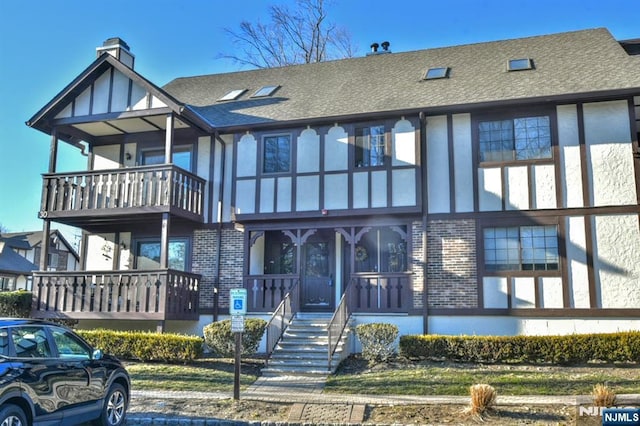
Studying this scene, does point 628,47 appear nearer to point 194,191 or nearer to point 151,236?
point 194,191

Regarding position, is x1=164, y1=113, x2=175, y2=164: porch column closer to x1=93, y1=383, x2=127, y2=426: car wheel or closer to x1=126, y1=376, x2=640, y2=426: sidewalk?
x1=126, y1=376, x2=640, y2=426: sidewalk

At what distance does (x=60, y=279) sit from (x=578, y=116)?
1366 cm

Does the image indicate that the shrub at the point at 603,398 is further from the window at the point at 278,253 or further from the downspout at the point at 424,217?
the window at the point at 278,253

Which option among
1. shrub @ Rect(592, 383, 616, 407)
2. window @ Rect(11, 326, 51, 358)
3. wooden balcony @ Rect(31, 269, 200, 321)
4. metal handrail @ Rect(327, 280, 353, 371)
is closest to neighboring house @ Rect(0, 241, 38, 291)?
wooden balcony @ Rect(31, 269, 200, 321)

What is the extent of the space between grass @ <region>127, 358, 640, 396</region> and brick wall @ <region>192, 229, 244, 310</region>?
10.7 feet

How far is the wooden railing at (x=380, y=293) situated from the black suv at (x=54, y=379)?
7.44 meters

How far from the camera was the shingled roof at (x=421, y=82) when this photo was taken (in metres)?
15.3

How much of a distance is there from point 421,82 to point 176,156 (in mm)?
7419

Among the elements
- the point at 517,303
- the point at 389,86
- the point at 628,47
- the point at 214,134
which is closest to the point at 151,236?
the point at 214,134

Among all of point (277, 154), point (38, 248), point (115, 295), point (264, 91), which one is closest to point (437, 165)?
point (277, 154)

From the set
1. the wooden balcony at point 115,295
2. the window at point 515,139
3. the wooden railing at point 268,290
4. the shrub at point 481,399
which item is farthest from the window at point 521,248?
the wooden balcony at point 115,295

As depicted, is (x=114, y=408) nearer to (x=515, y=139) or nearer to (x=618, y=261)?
(x=515, y=139)

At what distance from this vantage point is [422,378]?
11.7 m

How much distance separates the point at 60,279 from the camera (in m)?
15.8
